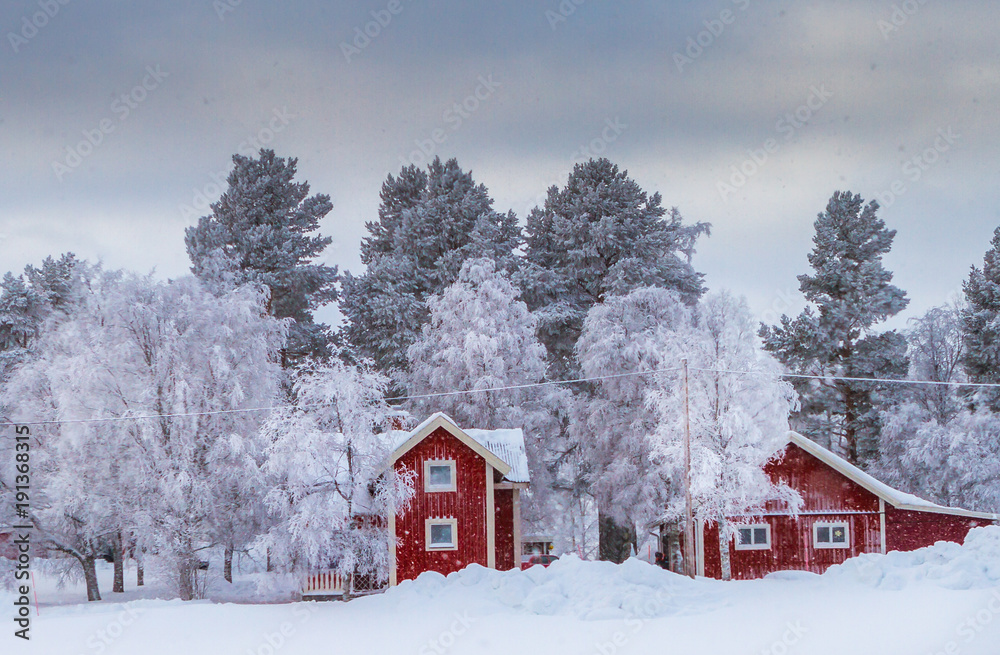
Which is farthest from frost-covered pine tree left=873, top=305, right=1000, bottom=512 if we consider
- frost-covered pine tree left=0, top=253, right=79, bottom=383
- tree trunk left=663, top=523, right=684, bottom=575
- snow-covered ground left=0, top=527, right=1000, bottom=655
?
frost-covered pine tree left=0, top=253, right=79, bottom=383

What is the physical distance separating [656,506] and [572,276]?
15285mm

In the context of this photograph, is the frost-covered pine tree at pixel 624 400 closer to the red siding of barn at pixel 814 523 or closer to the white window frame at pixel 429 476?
the red siding of barn at pixel 814 523

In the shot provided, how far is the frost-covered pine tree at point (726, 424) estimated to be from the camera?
30391 mm

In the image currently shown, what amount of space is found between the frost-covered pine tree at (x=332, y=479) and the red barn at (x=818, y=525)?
1342cm

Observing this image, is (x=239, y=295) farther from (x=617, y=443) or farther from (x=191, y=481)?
(x=617, y=443)

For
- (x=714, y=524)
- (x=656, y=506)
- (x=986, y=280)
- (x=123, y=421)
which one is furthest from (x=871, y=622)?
(x=986, y=280)

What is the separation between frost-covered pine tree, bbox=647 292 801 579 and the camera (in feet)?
99.7

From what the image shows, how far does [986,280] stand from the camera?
139 feet

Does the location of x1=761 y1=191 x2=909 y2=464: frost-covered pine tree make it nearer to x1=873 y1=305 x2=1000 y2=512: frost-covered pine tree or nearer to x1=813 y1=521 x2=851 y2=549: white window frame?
x1=873 y1=305 x2=1000 y2=512: frost-covered pine tree

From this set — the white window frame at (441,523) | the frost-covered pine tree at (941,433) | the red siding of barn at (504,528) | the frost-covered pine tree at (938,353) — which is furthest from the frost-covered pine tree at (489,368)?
the frost-covered pine tree at (938,353)

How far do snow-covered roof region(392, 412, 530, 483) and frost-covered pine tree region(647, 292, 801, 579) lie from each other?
518 cm

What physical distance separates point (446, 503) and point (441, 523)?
725mm

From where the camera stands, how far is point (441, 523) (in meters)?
31.9

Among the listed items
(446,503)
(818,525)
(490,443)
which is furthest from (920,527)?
(446,503)
